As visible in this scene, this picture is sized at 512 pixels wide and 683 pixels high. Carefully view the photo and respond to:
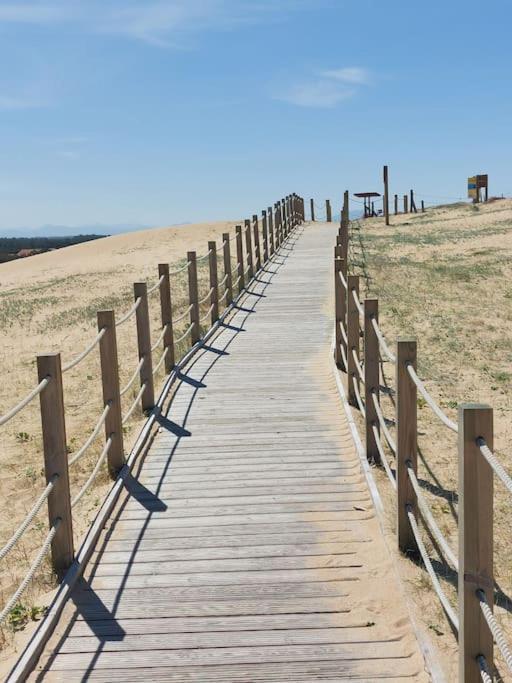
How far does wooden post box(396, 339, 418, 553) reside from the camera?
4688 mm

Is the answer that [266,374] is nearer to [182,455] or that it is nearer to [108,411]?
[182,455]

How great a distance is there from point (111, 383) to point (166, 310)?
336 cm

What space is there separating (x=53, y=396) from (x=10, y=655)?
1.39 metres

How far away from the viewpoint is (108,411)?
6.30 metres

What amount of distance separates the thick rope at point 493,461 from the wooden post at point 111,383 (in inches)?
146

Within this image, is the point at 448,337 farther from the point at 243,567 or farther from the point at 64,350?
the point at 243,567

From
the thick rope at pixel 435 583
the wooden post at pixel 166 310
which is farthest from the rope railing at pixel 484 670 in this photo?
the wooden post at pixel 166 310

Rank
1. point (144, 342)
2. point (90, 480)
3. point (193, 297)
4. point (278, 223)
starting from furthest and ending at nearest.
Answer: point (278, 223), point (193, 297), point (144, 342), point (90, 480)

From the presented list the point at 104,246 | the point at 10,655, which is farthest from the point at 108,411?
the point at 104,246

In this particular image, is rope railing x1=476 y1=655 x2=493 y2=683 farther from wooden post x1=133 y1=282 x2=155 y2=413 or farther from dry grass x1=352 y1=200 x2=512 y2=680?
wooden post x1=133 y1=282 x2=155 y2=413

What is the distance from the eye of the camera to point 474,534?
3.10m

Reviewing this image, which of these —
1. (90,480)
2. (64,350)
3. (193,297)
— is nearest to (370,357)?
(90,480)

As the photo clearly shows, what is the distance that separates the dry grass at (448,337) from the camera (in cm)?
583

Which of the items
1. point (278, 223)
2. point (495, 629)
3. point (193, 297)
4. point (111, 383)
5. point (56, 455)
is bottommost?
point (495, 629)
